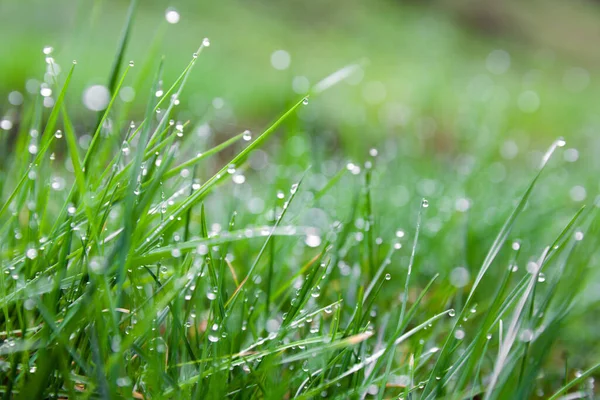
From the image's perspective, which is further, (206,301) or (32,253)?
(206,301)

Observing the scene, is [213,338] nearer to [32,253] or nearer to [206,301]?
[32,253]

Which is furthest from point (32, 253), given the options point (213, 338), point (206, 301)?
point (206, 301)

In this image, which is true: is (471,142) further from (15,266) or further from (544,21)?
(544,21)

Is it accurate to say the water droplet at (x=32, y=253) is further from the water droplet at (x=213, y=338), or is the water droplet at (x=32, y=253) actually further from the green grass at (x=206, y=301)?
the water droplet at (x=213, y=338)

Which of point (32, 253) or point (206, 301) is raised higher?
point (32, 253)

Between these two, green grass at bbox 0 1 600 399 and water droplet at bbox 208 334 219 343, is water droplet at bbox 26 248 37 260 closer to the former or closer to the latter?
green grass at bbox 0 1 600 399

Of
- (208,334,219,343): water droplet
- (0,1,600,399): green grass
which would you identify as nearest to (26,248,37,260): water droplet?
(0,1,600,399): green grass

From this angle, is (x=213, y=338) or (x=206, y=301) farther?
(x=206, y=301)

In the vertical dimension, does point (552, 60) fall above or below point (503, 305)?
above

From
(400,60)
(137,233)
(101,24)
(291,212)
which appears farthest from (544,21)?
(137,233)

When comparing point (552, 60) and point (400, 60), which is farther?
point (552, 60)

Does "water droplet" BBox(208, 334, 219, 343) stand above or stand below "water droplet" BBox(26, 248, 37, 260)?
below
